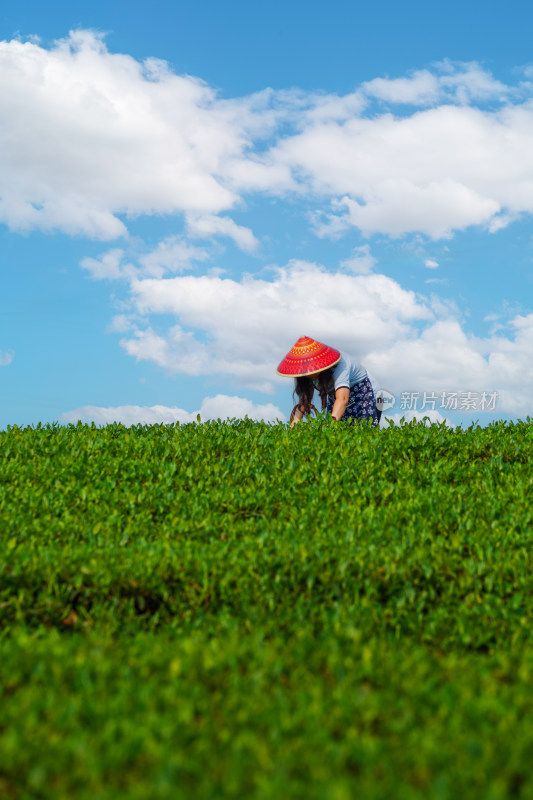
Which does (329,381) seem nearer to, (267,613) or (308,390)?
(308,390)

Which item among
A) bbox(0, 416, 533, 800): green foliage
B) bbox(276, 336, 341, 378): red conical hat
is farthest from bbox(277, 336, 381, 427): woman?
bbox(0, 416, 533, 800): green foliage

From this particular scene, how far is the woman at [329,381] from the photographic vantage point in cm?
1117

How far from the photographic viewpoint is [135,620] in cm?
548

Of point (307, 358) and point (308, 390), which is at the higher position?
point (307, 358)

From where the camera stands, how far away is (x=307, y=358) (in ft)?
36.9

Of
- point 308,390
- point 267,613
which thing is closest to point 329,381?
point 308,390

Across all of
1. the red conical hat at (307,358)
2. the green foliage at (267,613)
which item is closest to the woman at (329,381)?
the red conical hat at (307,358)

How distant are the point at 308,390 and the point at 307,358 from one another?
33.9 inches

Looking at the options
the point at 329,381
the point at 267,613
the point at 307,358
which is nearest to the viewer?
the point at 267,613

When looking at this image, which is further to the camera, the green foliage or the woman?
the woman

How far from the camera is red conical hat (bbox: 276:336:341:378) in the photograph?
11.1m

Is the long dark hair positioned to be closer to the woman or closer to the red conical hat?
the woman

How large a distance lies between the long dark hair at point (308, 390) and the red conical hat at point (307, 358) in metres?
0.35

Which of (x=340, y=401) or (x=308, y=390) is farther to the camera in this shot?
(x=308, y=390)
